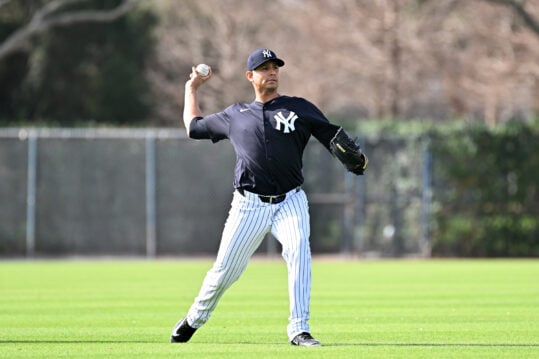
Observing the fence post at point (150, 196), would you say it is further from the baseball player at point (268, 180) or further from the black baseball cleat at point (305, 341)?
the black baseball cleat at point (305, 341)

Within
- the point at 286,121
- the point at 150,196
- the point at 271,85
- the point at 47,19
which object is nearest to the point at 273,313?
the point at 286,121

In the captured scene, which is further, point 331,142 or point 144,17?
point 144,17

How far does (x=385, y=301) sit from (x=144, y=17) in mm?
32521

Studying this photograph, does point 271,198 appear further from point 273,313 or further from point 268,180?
point 273,313

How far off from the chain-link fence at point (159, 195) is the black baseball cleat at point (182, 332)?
569 inches

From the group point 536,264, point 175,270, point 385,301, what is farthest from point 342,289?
point 536,264

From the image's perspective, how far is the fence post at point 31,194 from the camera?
2416 centimetres

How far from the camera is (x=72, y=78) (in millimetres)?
40812

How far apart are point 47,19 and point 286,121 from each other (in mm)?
31000

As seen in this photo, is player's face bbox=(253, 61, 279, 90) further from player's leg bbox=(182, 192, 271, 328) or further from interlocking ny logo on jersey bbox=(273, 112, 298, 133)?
player's leg bbox=(182, 192, 271, 328)

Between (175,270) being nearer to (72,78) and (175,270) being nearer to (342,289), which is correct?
(342,289)

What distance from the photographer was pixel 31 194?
24250 mm

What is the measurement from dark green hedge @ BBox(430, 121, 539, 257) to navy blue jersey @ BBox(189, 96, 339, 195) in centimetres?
1490

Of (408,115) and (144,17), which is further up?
(144,17)
